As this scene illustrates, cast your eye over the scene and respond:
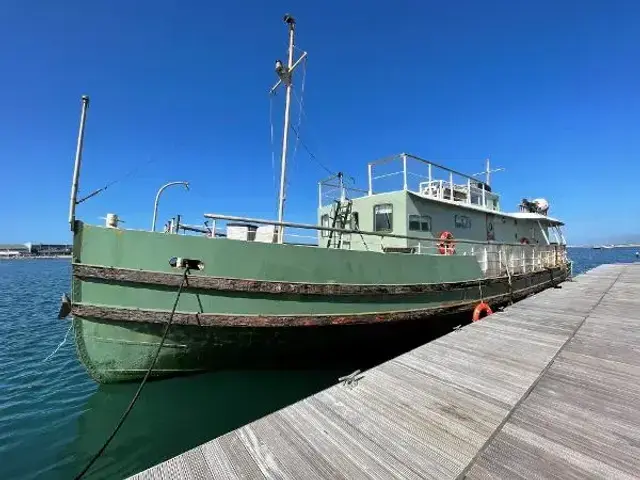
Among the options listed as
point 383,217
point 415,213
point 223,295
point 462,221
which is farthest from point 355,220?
point 223,295

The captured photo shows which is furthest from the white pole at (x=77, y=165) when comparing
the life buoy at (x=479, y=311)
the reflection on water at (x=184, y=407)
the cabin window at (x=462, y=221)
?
the cabin window at (x=462, y=221)

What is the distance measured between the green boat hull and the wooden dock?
1.84 metres

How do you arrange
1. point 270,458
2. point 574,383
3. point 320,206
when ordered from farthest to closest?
point 320,206
point 574,383
point 270,458

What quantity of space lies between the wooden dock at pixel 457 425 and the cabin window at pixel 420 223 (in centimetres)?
446

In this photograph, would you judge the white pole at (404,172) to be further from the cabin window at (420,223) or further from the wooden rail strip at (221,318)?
the wooden rail strip at (221,318)

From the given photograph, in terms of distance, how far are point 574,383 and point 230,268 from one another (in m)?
4.96

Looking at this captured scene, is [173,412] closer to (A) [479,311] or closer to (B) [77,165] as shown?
(B) [77,165]

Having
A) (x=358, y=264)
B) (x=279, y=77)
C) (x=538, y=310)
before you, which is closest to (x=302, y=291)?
(x=358, y=264)

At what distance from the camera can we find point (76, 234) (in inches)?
205

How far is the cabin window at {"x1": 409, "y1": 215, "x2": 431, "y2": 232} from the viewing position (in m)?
8.81

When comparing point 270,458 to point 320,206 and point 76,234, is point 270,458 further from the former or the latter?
point 320,206

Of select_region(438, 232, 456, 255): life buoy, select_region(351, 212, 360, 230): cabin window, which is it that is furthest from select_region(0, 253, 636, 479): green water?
select_region(351, 212, 360, 230): cabin window

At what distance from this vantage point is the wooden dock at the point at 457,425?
235 cm

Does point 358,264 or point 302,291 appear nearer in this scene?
point 302,291
